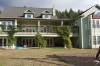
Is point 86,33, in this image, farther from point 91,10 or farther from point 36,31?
point 36,31

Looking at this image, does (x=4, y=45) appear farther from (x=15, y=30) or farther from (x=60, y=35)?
(x=60, y=35)

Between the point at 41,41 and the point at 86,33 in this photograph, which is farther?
the point at 86,33

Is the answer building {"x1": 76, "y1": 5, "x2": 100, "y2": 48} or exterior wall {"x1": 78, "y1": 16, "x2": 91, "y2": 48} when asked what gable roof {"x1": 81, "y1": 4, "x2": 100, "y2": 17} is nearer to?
building {"x1": 76, "y1": 5, "x2": 100, "y2": 48}

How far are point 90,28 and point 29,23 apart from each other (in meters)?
14.5

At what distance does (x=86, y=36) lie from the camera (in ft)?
151

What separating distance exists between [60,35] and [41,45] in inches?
177

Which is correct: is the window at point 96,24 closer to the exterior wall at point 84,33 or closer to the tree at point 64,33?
the exterior wall at point 84,33

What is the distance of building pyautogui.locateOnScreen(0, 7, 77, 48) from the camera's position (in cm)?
4631

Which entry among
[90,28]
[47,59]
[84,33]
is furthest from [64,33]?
[47,59]

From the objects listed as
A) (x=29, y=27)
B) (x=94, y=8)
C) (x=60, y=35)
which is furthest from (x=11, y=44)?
(x=94, y=8)

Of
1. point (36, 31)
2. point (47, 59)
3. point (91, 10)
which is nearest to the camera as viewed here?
point (47, 59)

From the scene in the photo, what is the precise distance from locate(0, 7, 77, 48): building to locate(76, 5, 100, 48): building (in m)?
2.01

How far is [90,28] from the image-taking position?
4353 cm

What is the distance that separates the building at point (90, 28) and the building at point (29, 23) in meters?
2.01
